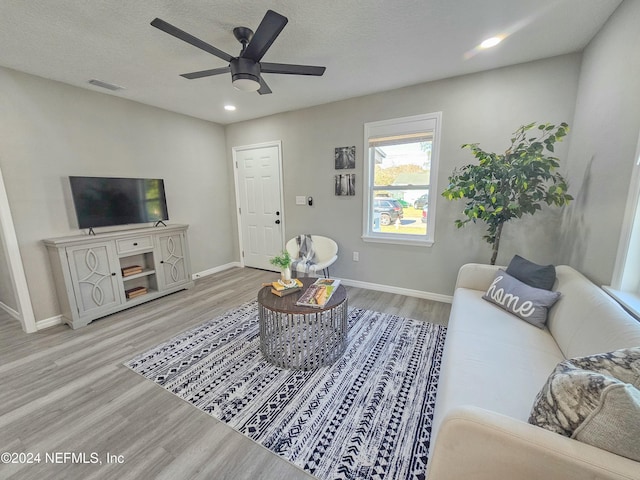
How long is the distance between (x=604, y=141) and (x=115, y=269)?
15.1 ft

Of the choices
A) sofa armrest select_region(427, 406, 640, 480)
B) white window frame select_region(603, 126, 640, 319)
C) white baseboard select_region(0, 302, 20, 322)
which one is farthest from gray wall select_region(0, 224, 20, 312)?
white window frame select_region(603, 126, 640, 319)

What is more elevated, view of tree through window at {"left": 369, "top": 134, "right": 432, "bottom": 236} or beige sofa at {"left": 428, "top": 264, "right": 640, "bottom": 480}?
view of tree through window at {"left": 369, "top": 134, "right": 432, "bottom": 236}

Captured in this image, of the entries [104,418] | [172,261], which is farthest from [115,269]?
[104,418]

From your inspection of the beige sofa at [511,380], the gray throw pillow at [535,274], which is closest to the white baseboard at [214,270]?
the beige sofa at [511,380]

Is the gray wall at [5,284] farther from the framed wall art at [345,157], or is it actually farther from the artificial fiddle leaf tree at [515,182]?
the artificial fiddle leaf tree at [515,182]

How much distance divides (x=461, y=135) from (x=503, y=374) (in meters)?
2.46

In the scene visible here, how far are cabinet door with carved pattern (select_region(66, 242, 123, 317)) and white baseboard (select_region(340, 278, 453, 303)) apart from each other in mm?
2823

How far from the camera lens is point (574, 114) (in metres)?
2.40

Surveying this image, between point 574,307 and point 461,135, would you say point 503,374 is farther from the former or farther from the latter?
point 461,135

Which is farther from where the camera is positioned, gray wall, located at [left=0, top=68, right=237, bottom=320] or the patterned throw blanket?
the patterned throw blanket

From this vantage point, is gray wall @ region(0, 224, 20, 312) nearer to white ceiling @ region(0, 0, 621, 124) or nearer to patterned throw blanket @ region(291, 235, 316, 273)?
white ceiling @ region(0, 0, 621, 124)

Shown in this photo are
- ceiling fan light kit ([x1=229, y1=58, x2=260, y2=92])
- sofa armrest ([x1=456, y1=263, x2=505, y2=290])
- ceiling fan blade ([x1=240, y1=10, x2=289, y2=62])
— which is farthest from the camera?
sofa armrest ([x1=456, y1=263, x2=505, y2=290])

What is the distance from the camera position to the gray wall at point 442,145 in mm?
2530

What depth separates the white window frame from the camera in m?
1.52
